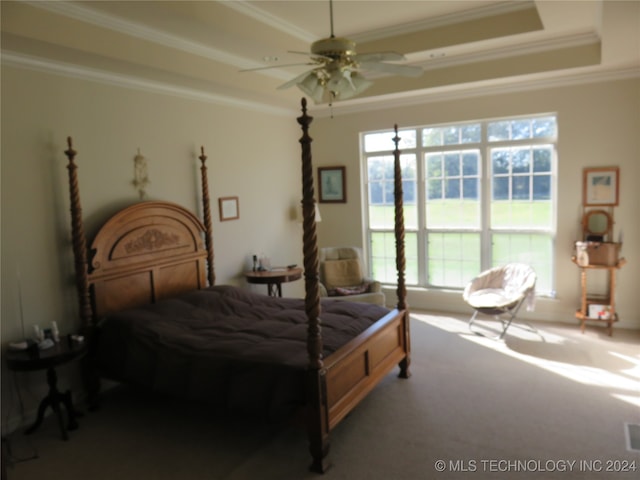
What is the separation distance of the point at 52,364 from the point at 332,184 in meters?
4.17

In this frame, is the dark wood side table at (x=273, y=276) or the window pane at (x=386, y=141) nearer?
the dark wood side table at (x=273, y=276)

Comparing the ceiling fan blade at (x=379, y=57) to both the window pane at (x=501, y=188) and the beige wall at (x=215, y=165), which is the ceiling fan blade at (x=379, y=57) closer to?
the beige wall at (x=215, y=165)

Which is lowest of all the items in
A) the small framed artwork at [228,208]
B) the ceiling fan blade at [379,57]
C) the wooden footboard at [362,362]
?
the wooden footboard at [362,362]

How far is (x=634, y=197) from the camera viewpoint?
4789 mm

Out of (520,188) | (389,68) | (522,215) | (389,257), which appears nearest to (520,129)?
(520,188)

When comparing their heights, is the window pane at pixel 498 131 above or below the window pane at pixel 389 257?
above

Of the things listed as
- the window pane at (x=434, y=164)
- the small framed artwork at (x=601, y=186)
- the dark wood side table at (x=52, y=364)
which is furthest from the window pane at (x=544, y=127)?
the dark wood side table at (x=52, y=364)

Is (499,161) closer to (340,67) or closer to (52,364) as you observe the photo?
(340,67)

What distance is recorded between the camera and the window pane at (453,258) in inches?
231

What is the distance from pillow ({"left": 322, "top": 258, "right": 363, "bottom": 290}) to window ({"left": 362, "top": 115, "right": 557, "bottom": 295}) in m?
0.94

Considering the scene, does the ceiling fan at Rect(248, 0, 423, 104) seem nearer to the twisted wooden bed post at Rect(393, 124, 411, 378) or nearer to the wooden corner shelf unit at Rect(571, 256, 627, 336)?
the twisted wooden bed post at Rect(393, 124, 411, 378)

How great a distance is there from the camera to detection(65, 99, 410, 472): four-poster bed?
277cm

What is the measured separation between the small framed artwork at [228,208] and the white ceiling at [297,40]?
106 cm

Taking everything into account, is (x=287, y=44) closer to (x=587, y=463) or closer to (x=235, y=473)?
(x=235, y=473)
